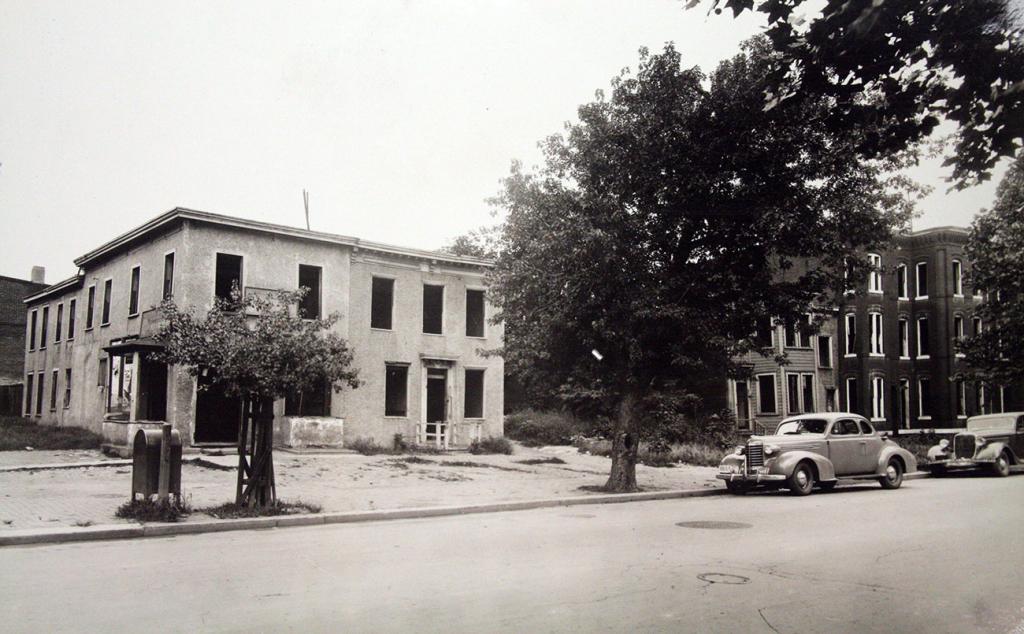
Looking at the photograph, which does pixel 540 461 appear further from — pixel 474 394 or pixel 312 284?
pixel 312 284

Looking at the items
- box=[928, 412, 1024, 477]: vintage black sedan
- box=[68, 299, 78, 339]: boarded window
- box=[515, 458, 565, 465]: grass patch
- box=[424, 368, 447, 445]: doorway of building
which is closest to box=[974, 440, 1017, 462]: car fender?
box=[928, 412, 1024, 477]: vintage black sedan

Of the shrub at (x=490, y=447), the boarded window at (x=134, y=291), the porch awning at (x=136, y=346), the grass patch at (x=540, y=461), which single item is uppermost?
the boarded window at (x=134, y=291)

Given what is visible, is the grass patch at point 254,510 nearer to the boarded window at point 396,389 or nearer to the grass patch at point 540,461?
the grass patch at point 540,461

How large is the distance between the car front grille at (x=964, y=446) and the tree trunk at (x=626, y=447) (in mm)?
10912

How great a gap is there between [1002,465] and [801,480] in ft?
28.6

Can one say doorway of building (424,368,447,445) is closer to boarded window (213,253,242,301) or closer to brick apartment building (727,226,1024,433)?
boarded window (213,253,242,301)

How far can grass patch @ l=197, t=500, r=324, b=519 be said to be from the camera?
1120 centimetres

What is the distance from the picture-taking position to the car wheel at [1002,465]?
20.7 metres

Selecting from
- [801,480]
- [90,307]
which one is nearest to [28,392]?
[90,307]

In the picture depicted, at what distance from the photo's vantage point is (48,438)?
79.7 feet

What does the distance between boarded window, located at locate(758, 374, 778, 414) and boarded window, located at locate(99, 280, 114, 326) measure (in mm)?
28454

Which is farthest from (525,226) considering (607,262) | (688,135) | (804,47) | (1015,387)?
(1015,387)

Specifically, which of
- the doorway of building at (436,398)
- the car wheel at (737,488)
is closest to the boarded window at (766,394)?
the doorway of building at (436,398)

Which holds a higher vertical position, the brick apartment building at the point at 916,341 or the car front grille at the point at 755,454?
the brick apartment building at the point at 916,341
